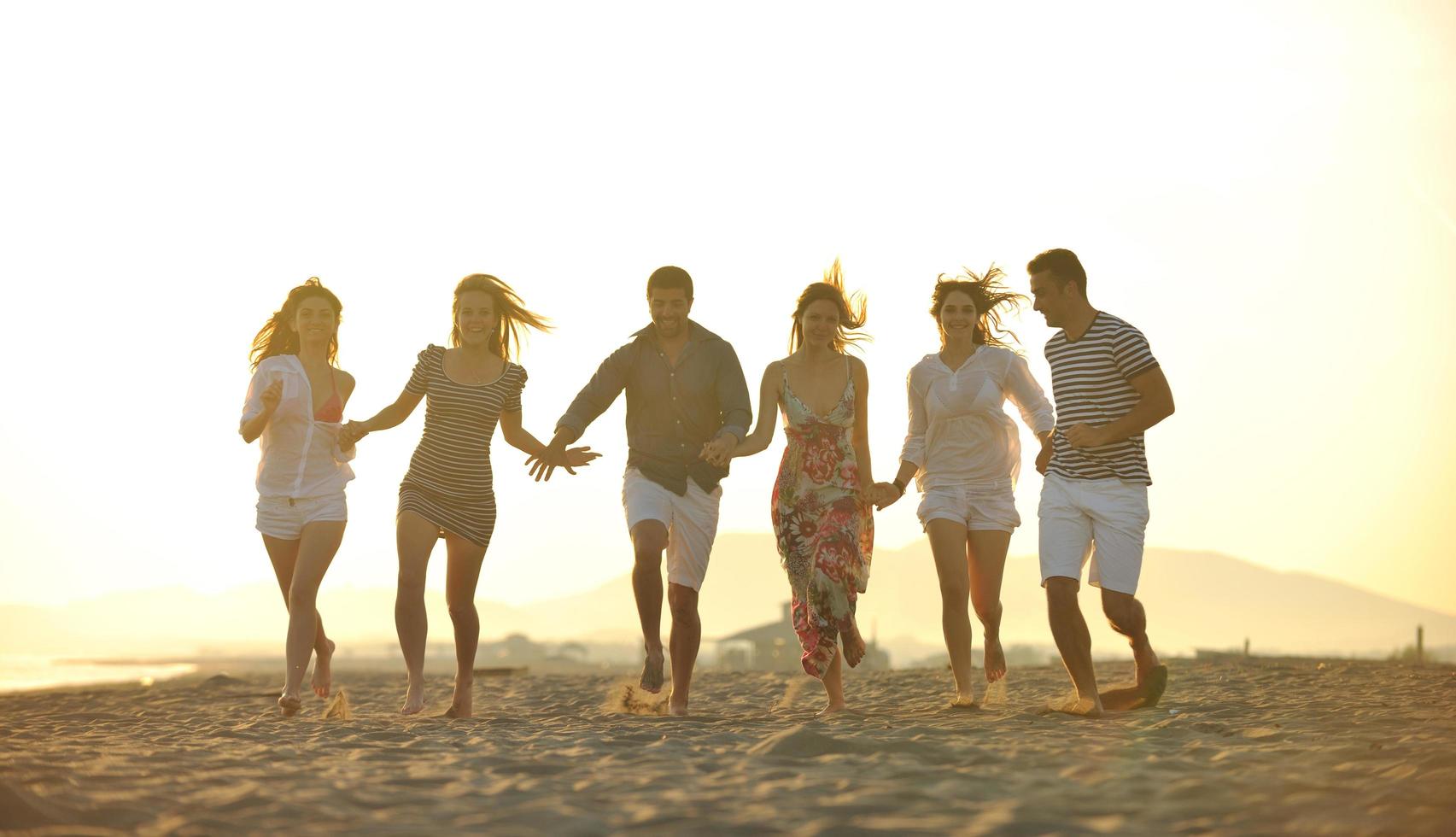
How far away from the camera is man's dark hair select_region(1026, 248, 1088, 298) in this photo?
24.3 feet

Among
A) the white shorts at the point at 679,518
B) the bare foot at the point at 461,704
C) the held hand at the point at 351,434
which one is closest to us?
the bare foot at the point at 461,704

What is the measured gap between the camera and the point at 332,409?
8.45m

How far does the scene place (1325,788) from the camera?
14.7ft

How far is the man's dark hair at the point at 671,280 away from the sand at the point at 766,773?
2492mm

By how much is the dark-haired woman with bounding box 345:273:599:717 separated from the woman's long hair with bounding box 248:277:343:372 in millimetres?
725

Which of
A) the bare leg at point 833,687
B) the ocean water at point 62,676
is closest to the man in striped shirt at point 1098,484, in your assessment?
the bare leg at point 833,687

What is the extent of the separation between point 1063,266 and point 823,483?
1.76 m

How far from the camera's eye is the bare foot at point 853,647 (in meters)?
7.86

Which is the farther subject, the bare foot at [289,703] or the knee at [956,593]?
the bare foot at [289,703]

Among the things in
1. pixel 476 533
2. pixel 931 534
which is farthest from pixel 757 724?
pixel 476 533

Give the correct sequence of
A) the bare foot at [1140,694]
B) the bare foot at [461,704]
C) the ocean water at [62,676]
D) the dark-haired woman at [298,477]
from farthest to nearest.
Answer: the ocean water at [62,676], the dark-haired woman at [298,477], the bare foot at [461,704], the bare foot at [1140,694]

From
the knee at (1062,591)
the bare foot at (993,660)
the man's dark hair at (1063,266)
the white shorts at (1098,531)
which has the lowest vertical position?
the bare foot at (993,660)

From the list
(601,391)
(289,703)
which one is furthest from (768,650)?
(289,703)

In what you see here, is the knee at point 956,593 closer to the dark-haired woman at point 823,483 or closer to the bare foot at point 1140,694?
the dark-haired woman at point 823,483
